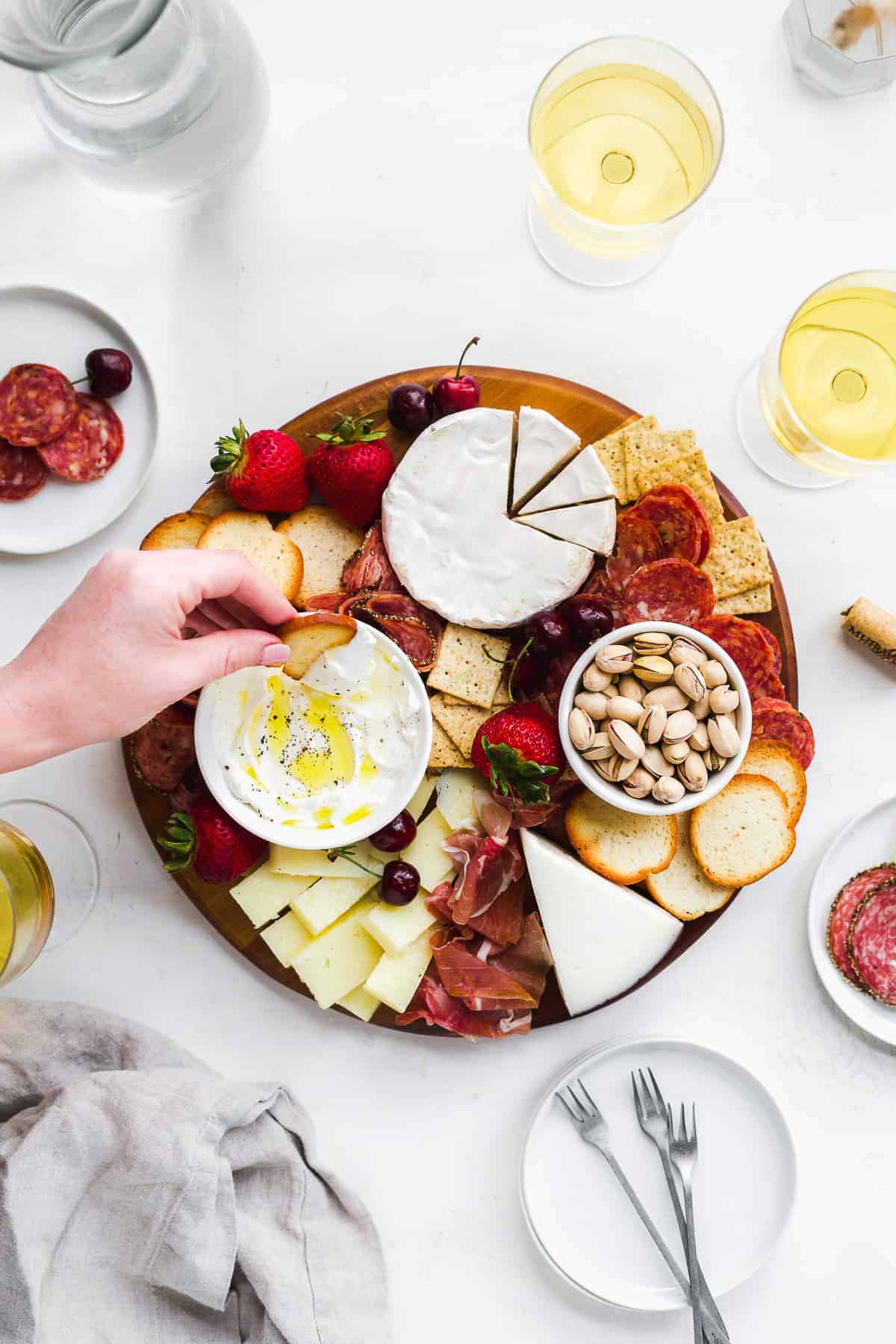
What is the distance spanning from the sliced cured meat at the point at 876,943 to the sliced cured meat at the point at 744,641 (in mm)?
490

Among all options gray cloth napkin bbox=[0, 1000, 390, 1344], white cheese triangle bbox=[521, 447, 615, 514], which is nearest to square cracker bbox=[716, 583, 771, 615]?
white cheese triangle bbox=[521, 447, 615, 514]

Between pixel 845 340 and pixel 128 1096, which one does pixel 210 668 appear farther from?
pixel 845 340

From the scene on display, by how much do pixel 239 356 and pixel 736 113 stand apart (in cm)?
107

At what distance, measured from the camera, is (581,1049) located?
6.28ft

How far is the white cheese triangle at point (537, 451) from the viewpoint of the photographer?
1.78m

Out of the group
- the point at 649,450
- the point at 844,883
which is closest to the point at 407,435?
the point at 649,450

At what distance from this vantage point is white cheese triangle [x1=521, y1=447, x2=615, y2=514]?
1.76m

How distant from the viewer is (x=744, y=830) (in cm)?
178

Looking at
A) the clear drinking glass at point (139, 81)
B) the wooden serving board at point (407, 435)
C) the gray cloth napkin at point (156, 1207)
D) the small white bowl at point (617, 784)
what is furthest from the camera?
the wooden serving board at point (407, 435)

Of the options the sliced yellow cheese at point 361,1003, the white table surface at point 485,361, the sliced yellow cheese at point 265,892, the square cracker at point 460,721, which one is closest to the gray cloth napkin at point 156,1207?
the white table surface at point 485,361

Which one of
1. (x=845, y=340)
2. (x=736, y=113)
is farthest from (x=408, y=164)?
(x=845, y=340)

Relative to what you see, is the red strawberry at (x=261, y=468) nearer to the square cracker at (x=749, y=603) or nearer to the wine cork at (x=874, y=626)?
the square cracker at (x=749, y=603)

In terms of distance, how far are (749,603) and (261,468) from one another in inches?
35.5

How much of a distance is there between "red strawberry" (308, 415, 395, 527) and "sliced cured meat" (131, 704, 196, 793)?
474 mm
